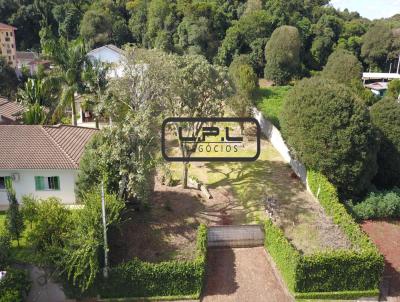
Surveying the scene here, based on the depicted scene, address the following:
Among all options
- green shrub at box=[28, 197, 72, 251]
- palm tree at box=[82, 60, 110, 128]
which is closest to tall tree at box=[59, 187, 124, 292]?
green shrub at box=[28, 197, 72, 251]

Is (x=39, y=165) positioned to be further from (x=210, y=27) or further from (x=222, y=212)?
(x=210, y=27)

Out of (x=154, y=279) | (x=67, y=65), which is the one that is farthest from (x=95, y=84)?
(x=154, y=279)

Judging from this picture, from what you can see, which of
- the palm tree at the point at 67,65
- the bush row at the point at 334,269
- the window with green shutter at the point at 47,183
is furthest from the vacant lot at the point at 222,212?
the palm tree at the point at 67,65

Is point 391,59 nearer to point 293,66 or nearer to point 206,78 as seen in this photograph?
point 293,66

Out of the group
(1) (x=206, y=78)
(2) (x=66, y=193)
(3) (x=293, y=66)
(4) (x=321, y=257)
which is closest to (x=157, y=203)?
(2) (x=66, y=193)

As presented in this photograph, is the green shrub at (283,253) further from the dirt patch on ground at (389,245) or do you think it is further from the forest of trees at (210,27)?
the forest of trees at (210,27)

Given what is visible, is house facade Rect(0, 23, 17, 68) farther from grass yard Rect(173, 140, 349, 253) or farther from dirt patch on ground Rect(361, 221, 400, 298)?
dirt patch on ground Rect(361, 221, 400, 298)
